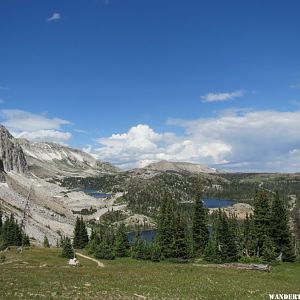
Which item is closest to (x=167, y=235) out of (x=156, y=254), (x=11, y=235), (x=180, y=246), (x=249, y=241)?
(x=180, y=246)

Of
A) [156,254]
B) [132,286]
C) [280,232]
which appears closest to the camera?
[132,286]

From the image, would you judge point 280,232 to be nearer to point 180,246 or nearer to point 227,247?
point 227,247

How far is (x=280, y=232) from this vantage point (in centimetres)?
8312

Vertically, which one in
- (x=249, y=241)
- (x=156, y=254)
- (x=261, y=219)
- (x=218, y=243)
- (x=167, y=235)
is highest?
(x=261, y=219)

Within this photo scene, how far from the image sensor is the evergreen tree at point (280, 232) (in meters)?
81.4

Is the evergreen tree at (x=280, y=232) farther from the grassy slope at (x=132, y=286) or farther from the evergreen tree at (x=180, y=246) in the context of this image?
the grassy slope at (x=132, y=286)

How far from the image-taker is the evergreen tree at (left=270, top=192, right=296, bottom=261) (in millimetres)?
81438

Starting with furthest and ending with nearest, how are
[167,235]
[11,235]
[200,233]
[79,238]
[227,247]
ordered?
1. [79,238]
2. [11,235]
3. [200,233]
4. [167,235]
5. [227,247]

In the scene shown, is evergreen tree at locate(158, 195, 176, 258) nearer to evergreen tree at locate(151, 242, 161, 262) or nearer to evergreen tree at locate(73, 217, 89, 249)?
evergreen tree at locate(151, 242, 161, 262)

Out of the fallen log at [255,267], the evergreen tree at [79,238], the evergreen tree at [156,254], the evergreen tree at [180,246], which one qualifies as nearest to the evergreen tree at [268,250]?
the fallen log at [255,267]

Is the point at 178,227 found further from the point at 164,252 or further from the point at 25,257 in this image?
the point at 25,257

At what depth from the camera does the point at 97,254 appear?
78188 millimetres

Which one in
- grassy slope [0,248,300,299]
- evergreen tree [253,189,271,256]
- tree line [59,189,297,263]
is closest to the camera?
grassy slope [0,248,300,299]

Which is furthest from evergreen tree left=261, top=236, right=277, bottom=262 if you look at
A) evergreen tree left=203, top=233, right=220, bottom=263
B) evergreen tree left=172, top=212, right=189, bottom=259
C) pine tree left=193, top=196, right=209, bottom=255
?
evergreen tree left=172, top=212, right=189, bottom=259
